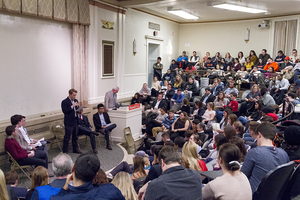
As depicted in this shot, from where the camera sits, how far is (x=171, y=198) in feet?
6.51

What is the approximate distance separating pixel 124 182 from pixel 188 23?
1297cm

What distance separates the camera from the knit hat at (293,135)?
328 cm

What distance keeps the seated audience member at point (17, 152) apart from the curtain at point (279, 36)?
11.6 meters

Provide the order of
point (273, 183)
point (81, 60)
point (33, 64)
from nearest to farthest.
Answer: point (273, 183) < point (33, 64) < point (81, 60)

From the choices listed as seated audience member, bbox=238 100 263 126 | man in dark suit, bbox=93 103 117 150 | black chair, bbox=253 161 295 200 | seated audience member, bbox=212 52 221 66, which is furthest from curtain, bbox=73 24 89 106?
seated audience member, bbox=212 52 221 66

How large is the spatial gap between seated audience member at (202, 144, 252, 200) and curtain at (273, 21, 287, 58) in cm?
1197

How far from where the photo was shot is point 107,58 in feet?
30.7

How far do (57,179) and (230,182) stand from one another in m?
1.64

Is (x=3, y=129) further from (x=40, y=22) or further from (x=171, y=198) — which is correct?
(x=171, y=198)

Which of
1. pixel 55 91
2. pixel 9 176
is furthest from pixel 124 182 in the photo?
pixel 55 91

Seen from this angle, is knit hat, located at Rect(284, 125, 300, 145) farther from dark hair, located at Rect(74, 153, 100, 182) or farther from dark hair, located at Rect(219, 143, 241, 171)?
dark hair, located at Rect(74, 153, 100, 182)

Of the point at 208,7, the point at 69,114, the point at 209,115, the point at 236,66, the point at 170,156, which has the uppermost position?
the point at 208,7

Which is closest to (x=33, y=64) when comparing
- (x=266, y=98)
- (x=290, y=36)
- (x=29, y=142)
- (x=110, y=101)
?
(x=110, y=101)

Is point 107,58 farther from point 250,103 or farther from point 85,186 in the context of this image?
point 85,186
